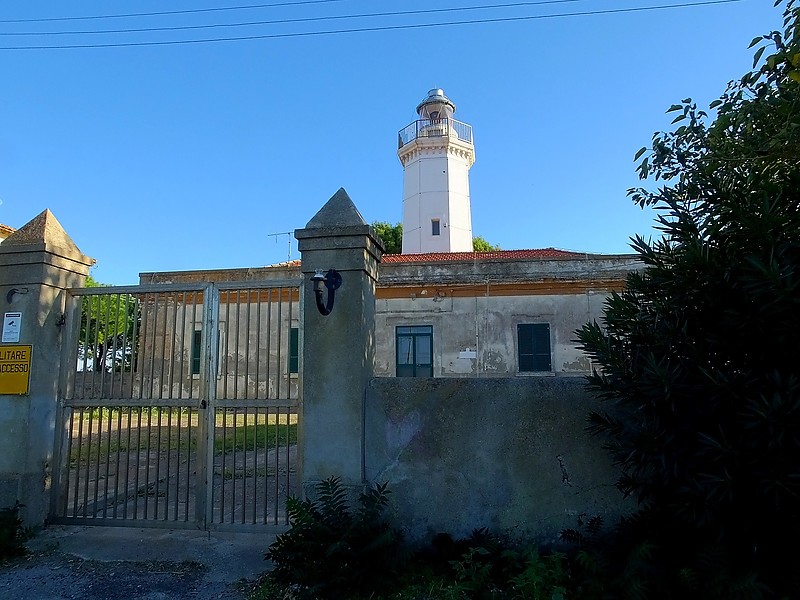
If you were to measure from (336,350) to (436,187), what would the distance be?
2714 centimetres

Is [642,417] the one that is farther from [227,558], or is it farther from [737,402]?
[227,558]

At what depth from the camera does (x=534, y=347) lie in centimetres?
1839

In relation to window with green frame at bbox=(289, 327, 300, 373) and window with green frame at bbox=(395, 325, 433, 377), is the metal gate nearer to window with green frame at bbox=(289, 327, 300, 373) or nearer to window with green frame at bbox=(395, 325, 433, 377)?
window with green frame at bbox=(289, 327, 300, 373)

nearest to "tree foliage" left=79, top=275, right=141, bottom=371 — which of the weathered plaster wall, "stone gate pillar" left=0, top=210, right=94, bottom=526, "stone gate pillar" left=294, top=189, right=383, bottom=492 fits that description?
"stone gate pillar" left=0, top=210, right=94, bottom=526

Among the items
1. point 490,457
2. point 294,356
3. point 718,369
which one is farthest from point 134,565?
point 294,356

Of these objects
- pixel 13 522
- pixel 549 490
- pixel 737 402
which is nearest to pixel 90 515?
pixel 13 522

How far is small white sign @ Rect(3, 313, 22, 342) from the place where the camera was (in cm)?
526

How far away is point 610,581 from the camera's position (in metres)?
3.34

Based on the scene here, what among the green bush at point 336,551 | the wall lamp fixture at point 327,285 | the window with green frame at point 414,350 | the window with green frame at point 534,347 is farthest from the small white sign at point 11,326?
the window with green frame at point 534,347

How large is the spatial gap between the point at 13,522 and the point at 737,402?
5455 mm

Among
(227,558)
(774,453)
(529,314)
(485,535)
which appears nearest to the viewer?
(774,453)

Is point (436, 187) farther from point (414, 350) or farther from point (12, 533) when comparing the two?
point (12, 533)

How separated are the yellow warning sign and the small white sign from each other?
0.28 ft

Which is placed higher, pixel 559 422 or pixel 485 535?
pixel 559 422
